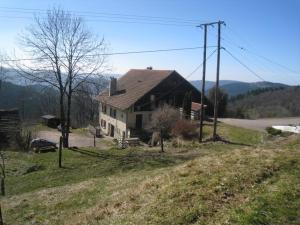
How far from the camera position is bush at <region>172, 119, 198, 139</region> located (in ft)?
108

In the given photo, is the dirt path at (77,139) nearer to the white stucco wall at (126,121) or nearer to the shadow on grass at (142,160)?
the white stucco wall at (126,121)

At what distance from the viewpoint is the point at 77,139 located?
4328cm

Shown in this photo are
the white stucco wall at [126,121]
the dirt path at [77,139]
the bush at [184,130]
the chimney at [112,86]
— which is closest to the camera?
the bush at [184,130]

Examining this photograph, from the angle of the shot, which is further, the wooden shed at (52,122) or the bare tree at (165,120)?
the wooden shed at (52,122)

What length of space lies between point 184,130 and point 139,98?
10865mm

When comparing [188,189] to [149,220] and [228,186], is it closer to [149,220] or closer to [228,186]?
[228,186]

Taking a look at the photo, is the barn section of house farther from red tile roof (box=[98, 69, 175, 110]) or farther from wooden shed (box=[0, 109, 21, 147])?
wooden shed (box=[0, 109, 21, 147])

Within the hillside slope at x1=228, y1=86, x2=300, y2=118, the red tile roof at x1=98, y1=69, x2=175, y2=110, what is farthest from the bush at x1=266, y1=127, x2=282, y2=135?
the hillside slope at x1=228, y1=86, x2=300, y2=118

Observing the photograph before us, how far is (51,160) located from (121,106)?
1874cm

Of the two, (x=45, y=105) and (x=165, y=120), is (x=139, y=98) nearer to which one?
(x=165, y=120)

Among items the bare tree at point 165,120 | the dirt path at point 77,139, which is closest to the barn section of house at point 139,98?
the dirt path at point 77,139

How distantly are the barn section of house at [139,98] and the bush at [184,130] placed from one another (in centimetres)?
855

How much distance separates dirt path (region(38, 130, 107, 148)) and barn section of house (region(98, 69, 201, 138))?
358 cm

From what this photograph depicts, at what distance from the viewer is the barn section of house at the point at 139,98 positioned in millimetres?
43031
